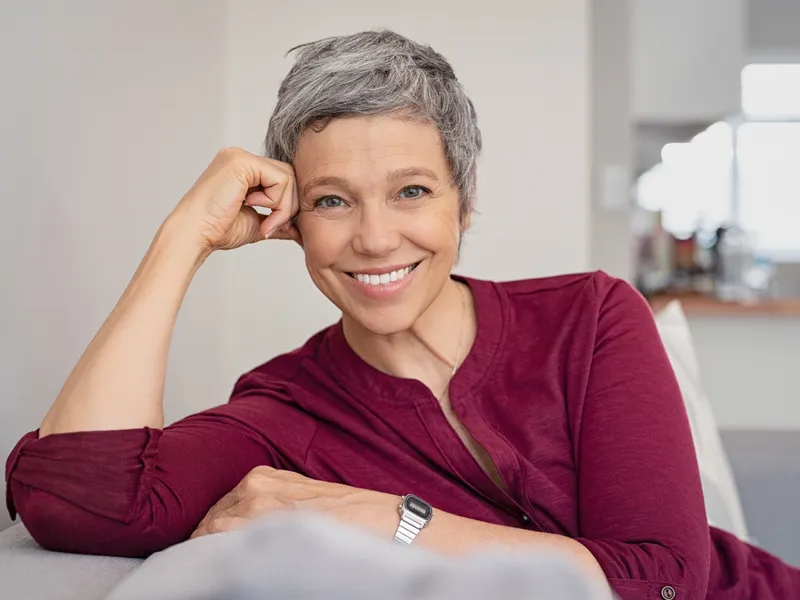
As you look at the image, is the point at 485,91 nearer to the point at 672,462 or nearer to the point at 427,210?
the point at 427,210

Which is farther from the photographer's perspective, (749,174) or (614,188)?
(749,174)

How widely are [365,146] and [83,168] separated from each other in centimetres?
66

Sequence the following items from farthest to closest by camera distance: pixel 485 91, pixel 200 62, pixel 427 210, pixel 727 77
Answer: pixel 727 77
pixel 485 91
pixel 200 62
pixel 427 210

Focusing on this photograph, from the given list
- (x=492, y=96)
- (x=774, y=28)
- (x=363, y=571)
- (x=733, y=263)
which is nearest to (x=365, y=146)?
(x=363, y=571)

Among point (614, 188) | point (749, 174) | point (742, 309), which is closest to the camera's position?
point (614, 188)

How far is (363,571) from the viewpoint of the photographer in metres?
0.44

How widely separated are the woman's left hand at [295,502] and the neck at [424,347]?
1.02ft

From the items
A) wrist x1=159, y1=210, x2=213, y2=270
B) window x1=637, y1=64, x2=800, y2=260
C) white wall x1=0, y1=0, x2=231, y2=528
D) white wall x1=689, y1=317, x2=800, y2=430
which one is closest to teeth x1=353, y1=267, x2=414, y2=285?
wrist x1=159, y1=210, x2=213, y2=270

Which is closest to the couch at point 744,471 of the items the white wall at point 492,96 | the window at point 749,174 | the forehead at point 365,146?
the white wall at point 492,96

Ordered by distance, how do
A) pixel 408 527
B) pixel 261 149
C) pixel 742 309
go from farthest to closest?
pixel 742 309
pixel 261 149
pixel 408 527

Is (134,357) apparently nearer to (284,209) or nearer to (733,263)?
(284,209)

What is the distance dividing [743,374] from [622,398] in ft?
10.9

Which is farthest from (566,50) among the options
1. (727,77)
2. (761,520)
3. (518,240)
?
(727,77)

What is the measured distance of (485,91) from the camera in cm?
267
